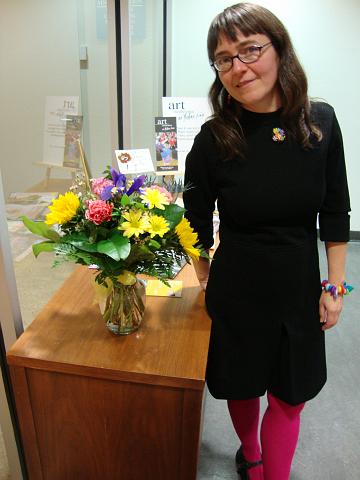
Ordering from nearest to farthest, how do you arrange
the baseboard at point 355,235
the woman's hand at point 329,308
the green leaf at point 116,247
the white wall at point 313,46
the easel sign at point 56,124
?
the green leaf at point 116,247 < the woman's hand at point 329,308 < the easel sign at point 56,124 < the white wall at point 313,46 < the baseboard at point 355,235

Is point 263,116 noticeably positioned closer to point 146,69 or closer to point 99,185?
point 99,185

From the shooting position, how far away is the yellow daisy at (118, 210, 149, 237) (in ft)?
2.81

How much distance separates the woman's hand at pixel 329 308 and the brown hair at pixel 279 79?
44 cm

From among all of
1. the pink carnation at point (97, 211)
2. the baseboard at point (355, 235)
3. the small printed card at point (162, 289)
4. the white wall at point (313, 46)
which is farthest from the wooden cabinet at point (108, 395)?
the baseboard at point (355, 235)

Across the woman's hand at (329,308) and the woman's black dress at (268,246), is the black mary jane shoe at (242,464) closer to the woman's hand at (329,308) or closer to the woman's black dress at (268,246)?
the woman's black dress at (268,246)

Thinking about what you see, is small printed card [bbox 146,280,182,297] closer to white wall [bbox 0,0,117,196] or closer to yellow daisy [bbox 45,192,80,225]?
yellow daisy [bbox 45,192,80,225]

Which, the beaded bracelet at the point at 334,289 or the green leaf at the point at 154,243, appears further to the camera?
the beaded bracelet at the point at 334,289

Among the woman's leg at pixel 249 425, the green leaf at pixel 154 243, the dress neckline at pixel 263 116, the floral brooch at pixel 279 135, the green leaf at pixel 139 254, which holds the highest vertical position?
the dress neckline at pixel 263 116

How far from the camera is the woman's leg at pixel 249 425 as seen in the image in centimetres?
128

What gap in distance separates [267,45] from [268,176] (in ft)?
1.04

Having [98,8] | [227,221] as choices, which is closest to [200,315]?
[227,221]

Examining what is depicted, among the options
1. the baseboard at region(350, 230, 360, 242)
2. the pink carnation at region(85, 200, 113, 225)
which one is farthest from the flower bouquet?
the baseboard at region(350, 230, 360, 242)

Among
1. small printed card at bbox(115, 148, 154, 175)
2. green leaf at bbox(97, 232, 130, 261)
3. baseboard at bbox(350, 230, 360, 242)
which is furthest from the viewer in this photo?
baseboard at bbox(350, 230, 360, 242)

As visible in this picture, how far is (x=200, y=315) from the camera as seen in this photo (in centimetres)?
116
